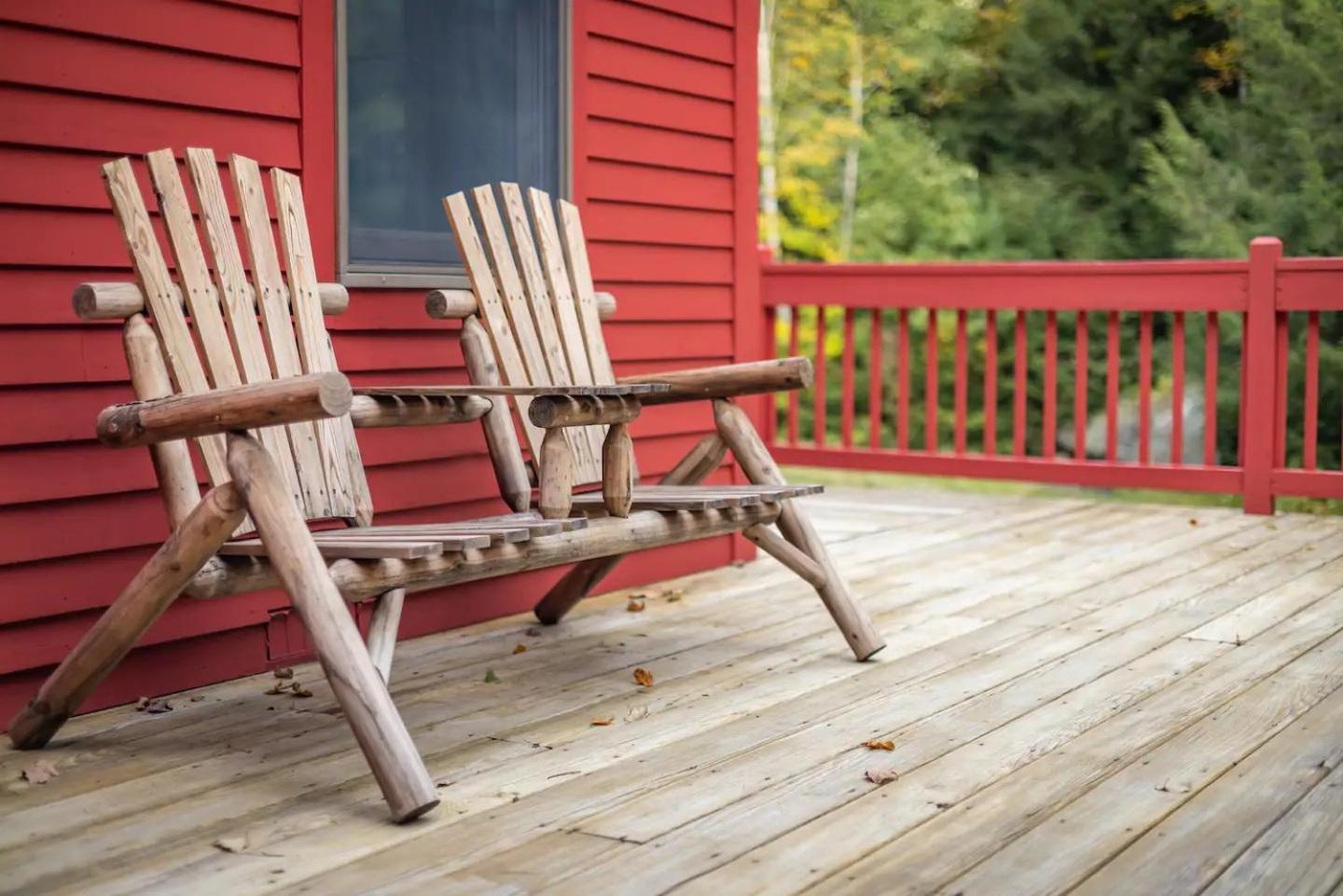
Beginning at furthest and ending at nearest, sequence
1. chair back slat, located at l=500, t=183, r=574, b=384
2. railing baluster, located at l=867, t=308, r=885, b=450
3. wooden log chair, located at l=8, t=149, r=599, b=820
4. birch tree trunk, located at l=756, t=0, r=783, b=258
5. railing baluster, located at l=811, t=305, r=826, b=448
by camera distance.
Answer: birch tree trunk, located at l=756, t=0, r=783, b=258 → railing baluster, located at l=811, t=305, r=826, b=448 → railing baluster, located at l=867, t=308, r=885, b=450 → chair back slat, located at l=500, t=183, r=574, b=384 → wooden log chair, located at l=8, t=149, r=599, b=820

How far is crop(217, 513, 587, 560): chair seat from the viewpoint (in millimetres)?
2504

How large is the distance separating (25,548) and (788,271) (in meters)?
4.38

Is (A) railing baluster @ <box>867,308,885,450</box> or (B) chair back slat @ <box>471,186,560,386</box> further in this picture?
(A) railing baluster @ <box>867,308,885,450</box>

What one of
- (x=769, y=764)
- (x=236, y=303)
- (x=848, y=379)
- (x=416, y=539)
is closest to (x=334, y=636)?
(x=416, y=539)

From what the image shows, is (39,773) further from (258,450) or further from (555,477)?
(555,477)

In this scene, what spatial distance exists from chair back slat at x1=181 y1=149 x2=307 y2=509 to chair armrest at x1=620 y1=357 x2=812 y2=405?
84cm

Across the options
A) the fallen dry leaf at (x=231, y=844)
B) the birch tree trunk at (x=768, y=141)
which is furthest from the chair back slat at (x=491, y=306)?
the birch tree trunk at (x=768, y=141)

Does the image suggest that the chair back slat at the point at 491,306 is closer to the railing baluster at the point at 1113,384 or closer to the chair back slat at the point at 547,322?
the chair back slat at the point at 547,322

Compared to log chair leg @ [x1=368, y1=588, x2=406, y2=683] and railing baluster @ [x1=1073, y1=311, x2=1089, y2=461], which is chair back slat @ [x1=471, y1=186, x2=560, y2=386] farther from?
railing baluster @ [x1=1073, y1=311, x2=1089, y2=461]

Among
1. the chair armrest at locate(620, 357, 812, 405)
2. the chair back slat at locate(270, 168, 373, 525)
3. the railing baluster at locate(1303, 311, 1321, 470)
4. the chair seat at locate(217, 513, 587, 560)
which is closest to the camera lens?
the chair seat at locate(217, 513, 587, 560)

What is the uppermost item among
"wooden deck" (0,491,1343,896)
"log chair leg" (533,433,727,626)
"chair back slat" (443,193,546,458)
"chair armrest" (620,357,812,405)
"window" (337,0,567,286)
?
"window" (337,0,567,286)

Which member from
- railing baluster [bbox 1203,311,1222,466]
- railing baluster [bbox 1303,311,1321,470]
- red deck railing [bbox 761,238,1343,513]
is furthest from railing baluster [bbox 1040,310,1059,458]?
railing baluster [bbox 1303,311,1321,470]

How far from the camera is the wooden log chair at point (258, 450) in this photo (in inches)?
93.7

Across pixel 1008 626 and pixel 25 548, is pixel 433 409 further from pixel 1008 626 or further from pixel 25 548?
pixel 1008 626
